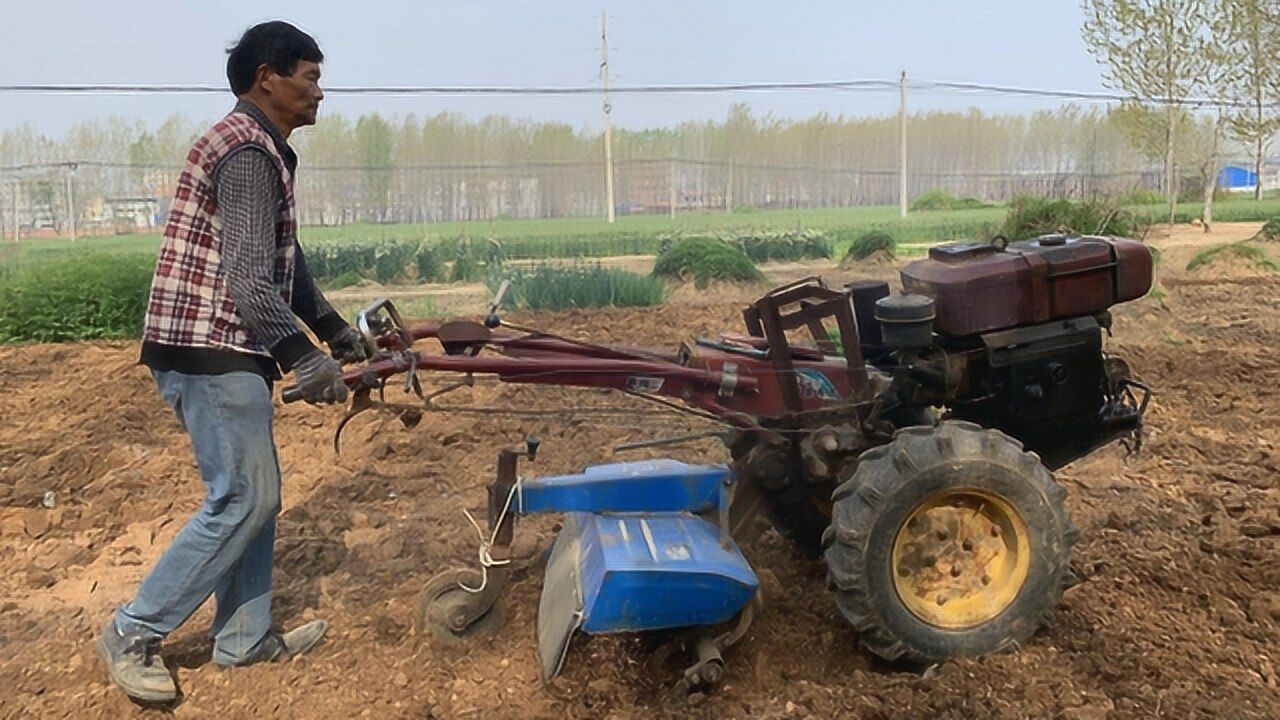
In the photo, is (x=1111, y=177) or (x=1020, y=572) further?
(x=1111, y=177)

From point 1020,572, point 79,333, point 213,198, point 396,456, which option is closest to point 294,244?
point 213,198

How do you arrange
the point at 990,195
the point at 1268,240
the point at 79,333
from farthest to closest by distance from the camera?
the point at 990,195 < the point at 1268,240 < the point at 79,333

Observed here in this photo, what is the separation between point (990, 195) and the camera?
45969 millimetres

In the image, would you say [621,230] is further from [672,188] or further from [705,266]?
[705,266]

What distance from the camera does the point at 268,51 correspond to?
140 inches

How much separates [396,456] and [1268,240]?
756 inches

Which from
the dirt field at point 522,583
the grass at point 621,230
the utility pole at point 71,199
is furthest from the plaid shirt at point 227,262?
the utility pole at point 71,199

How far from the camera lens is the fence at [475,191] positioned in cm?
2519

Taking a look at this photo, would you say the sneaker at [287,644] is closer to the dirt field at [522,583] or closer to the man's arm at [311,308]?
the dirt field at [522,583]

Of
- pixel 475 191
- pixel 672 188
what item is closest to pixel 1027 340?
pixel 475 191

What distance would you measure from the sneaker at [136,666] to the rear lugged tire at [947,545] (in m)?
2.18

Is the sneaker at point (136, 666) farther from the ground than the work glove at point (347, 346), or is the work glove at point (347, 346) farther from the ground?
the work glove at point (347, 346)

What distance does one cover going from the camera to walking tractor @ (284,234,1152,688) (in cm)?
358

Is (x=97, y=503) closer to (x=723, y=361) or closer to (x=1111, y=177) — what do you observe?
(x=723, y=361)
